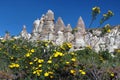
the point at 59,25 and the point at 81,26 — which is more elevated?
the point at 59,25

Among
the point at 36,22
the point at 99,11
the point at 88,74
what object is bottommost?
the point at 88,74

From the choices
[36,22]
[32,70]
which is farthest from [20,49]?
[36,22]

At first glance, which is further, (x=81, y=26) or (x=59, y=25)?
(x=59, y=25)

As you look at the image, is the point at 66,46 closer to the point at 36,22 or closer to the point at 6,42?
the point at 6,42

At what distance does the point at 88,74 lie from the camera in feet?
32.6

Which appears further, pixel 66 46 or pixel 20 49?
pixel 20 49

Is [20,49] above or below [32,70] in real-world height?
above

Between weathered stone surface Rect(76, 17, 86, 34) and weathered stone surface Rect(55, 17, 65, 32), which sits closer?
weathered stone surface Rect(76, 17, 86, 34)

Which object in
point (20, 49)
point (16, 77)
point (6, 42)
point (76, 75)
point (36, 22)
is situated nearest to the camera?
point (76, 75)

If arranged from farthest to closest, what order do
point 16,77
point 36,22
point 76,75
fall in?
point 36,22
point 16,77
point 76,75

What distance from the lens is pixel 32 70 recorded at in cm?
1034

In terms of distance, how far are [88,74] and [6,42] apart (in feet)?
19.9

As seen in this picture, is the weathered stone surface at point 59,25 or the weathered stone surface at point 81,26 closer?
the weathered stone surface at point 81,26

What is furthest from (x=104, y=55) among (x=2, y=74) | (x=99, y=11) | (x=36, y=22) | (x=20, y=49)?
(x=36, y=22)
